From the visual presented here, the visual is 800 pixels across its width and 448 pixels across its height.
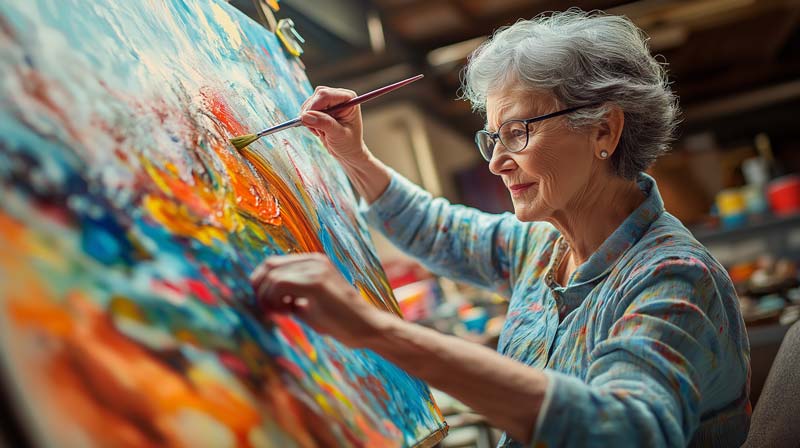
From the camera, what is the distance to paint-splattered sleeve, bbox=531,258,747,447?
79cm

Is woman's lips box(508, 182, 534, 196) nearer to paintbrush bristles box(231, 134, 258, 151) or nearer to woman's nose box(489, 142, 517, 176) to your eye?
woman's nose box(489, 142, 517, 176)

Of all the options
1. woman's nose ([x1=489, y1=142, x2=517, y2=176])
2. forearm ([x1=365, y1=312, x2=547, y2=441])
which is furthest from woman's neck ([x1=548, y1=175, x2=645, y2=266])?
forearm ([x1=365, y1=312, x2=547, y2=441])

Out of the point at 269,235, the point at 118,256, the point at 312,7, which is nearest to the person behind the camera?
the point at 118,256

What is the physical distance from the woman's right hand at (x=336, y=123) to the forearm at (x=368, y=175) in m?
0.01

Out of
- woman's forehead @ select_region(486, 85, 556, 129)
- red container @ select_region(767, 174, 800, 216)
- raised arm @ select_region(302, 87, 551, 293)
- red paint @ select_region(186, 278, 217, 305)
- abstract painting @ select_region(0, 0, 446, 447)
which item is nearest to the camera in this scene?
abstract painting @ select_region(0, 0, 446, 447)

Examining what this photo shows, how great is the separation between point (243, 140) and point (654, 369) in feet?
2.03

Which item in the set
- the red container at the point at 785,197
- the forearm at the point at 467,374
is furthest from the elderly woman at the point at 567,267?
the red container at the point at 785,197

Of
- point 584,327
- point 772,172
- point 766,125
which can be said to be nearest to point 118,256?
point 584,327

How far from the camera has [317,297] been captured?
0.77m

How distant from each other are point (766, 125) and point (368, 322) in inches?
388

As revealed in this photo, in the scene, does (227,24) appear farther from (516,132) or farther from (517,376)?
(517,376)

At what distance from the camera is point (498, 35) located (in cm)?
125

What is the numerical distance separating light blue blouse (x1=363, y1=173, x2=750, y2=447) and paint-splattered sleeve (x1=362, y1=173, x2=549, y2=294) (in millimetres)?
76

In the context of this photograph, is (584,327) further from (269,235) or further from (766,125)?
(766,125)
